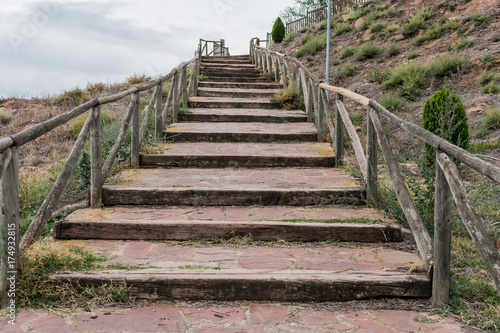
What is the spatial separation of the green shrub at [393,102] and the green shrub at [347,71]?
3649mm

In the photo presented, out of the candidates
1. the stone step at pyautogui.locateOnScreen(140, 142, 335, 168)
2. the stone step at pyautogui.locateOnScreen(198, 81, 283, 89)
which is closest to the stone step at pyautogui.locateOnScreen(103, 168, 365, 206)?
the stone step at pyautogui.locateOnScreen(140, 142, 335, 168)

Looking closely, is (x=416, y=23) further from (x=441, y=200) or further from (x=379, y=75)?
(x=441, y=200)

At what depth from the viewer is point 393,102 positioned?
1088cm

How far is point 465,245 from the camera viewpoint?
11.9ft

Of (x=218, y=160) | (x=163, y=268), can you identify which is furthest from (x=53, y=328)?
(x=218, y=160)

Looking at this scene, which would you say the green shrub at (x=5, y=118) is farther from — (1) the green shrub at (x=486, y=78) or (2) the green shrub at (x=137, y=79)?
(1) the green shrub at (x=486, y=78)

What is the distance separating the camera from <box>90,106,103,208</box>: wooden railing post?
14.1 ft

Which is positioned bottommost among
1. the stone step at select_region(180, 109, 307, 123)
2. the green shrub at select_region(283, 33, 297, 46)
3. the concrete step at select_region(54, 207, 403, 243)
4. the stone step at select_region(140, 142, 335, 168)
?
the concrete step at select_region(54, 207, 403, 243)

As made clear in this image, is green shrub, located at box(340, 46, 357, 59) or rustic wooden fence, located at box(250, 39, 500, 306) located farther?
green shrub, located at box(340, 46, 357, 59)

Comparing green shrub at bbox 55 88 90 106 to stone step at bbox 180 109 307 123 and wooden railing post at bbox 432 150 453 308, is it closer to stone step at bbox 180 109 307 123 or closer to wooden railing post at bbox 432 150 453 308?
stone step at bbox 180 109 307 123

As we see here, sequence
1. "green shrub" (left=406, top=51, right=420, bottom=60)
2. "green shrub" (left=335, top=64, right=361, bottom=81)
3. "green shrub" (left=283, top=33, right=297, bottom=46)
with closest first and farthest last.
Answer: "green shrub" (left=406, top=51, right=420, bottom=60), "green shrub" (left=335, top=64, right=361, bottom=81), "green shrub" (left=283, top=33, right=297, bottom=46)

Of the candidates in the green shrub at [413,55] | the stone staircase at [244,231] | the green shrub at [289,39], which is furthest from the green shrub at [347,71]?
the green shrub at [289,39]

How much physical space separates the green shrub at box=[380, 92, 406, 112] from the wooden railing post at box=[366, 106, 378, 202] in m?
6.71

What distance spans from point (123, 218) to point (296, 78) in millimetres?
7049
